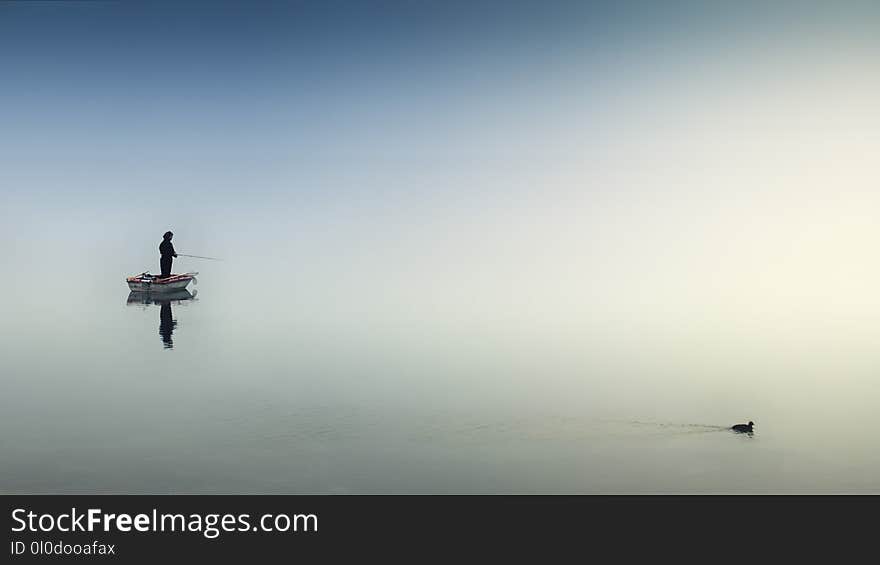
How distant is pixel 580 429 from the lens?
24516 mm

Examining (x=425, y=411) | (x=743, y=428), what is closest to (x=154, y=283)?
(x=425, y=411)

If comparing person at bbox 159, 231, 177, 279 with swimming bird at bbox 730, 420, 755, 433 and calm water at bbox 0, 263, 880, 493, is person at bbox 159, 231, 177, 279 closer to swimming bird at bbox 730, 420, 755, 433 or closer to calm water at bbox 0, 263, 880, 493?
calm water at bbox 0, 263, 880, 493

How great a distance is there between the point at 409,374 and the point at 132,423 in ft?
37.2

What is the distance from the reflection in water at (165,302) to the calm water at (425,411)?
1.87 ft

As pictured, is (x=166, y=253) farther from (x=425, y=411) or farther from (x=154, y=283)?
(x=425, y=411)

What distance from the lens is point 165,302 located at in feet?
200

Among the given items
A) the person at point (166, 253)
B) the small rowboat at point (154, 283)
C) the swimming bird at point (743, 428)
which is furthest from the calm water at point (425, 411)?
the person at point (166, 253)

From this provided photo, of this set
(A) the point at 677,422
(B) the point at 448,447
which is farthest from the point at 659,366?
(B) the point at 448,447

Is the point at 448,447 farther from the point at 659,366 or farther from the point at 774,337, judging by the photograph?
the point at 774,337

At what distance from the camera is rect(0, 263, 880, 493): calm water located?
65.2 feet

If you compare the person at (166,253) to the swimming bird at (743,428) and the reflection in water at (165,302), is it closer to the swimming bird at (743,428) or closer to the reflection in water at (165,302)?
the reflection in water at (165,302)

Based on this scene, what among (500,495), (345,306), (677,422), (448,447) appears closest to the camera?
(500,495)

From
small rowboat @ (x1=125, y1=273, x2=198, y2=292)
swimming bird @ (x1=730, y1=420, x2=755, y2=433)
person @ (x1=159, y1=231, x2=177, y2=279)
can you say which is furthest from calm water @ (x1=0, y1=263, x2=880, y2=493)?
person @ (x1=159, y1=231, x2=177, y2=279)
